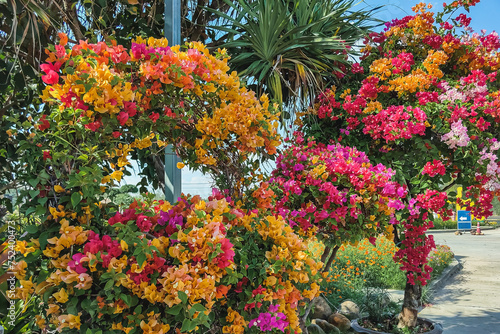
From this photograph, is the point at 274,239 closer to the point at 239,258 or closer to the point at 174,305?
the point at 239,258

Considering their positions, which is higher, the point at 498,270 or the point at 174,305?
the point at 174,305

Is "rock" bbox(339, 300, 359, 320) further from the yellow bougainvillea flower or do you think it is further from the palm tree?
the yellow bougainvillea flower

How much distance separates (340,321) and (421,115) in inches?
91.8

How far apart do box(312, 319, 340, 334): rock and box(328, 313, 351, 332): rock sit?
5.6 inches

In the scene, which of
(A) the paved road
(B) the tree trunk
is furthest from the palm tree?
(A) the paved road

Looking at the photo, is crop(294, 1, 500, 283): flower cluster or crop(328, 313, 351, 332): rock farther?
crop(328, 313, 351, 332): rock

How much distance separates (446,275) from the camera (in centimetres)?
733

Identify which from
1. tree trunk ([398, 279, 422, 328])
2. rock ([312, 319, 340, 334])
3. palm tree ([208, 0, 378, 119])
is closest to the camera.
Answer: palm tree ([208, 0, 378, 119])

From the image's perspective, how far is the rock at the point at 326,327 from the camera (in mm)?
4100

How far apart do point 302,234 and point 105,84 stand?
76.4 inches

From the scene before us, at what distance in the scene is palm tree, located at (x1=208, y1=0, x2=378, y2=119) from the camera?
3.41 metres

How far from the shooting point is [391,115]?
364cm

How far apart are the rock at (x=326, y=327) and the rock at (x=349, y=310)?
1.89 feet

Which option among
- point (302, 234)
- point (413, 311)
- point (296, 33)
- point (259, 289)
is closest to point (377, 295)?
point (413, 311)
